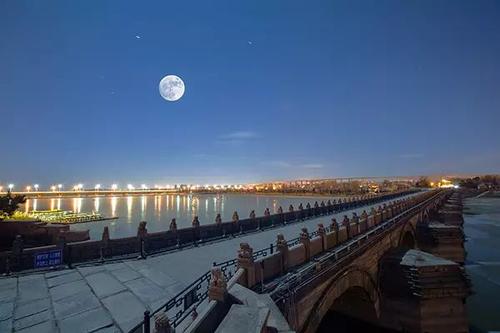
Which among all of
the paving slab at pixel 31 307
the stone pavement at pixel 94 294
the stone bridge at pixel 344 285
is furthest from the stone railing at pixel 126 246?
the stone bridge at pixel 344 285

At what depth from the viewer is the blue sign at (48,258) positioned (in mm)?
14688

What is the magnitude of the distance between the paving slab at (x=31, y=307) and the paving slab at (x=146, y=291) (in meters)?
2.84

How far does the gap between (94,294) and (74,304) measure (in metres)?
0.96

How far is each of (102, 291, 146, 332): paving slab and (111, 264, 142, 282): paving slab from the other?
5.81ft

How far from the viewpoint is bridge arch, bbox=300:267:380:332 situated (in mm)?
13117

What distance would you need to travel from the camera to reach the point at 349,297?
22500 millimetres

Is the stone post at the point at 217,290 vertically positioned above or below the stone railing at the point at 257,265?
above

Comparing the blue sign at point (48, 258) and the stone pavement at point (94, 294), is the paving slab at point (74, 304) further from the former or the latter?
the blue sign at point (48, 258)

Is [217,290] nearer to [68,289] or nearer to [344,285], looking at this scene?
[68,289]

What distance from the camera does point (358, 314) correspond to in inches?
907

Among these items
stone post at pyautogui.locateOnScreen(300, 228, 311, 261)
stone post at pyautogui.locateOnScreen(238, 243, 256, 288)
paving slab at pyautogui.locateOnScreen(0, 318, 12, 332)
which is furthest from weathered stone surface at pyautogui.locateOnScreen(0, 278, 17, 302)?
stone post at pyautogui.locateOnScreen(300, 228, 311, 261)

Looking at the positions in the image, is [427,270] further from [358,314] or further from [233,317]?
[233,317]

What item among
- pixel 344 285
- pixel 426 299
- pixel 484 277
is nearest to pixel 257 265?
pixel 344 285

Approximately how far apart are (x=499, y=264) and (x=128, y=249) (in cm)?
4646
